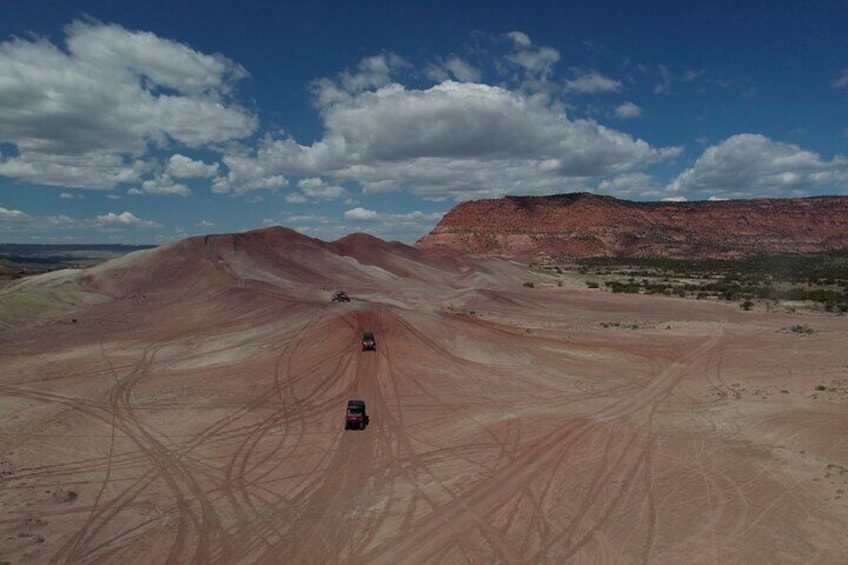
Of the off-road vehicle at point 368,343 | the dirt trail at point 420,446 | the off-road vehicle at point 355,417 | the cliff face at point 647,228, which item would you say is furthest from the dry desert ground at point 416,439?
the cliff face at point 647,228

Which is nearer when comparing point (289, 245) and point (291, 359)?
point (291, 359)

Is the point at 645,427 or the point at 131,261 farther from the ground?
the point at 131,261

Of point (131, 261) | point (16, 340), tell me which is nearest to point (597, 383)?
point (16, 340)

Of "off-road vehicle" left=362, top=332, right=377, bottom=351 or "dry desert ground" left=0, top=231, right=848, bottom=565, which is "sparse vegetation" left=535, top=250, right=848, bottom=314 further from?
"off-road vehicle" left=362, top=332, right=377, bottom=351

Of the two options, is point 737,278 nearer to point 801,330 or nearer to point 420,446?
point 801,330

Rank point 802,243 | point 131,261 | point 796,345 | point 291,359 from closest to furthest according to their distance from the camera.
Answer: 1. point 291,359
2. point 796,345
3. point 131,261
4. point 802,243

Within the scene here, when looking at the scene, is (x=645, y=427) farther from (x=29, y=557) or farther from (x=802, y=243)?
(x=802, y=243)

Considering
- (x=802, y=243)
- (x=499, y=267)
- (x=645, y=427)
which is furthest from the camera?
(x=802, y=243)

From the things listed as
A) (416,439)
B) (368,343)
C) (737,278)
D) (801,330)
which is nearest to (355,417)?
(416,439)
